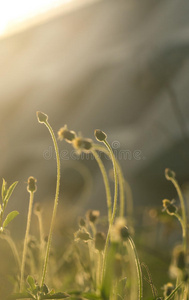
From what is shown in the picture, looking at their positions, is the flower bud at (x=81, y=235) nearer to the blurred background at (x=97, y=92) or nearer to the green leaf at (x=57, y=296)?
the green leaf at (x=57, y=296)

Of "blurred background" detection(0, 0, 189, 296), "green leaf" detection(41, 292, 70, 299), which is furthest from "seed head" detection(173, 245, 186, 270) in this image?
"blurred background" detection(0, 0, 189, 296)

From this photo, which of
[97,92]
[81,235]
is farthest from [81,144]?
[97,92]

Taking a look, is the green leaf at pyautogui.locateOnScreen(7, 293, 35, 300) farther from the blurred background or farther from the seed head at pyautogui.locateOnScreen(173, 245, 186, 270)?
the blurred background

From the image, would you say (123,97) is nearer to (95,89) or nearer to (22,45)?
(95,89)

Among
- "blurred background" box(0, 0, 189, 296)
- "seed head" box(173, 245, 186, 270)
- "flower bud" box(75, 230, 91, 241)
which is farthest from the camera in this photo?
"blurred background" box(0, 0, 189, 296)

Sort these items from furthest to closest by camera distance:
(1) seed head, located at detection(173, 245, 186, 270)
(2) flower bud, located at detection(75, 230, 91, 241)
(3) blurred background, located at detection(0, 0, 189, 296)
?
(3) blurred background, located at detection(0, 0, 189, 296) < (2) flower bud, located at detection(75, 230, 91, 241) < (1) seed head, located at detection(173, 245, 186, 270)

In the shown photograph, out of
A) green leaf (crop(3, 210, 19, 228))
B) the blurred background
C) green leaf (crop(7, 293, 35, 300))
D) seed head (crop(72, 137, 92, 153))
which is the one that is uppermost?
the blurred background

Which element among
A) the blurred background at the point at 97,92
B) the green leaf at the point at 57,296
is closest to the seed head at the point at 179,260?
the green leaf at the point at 57,296

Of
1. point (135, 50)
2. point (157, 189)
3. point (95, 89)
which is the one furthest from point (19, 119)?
point (157, 189)

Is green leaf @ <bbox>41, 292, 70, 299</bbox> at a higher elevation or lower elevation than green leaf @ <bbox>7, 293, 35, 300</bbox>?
lower
